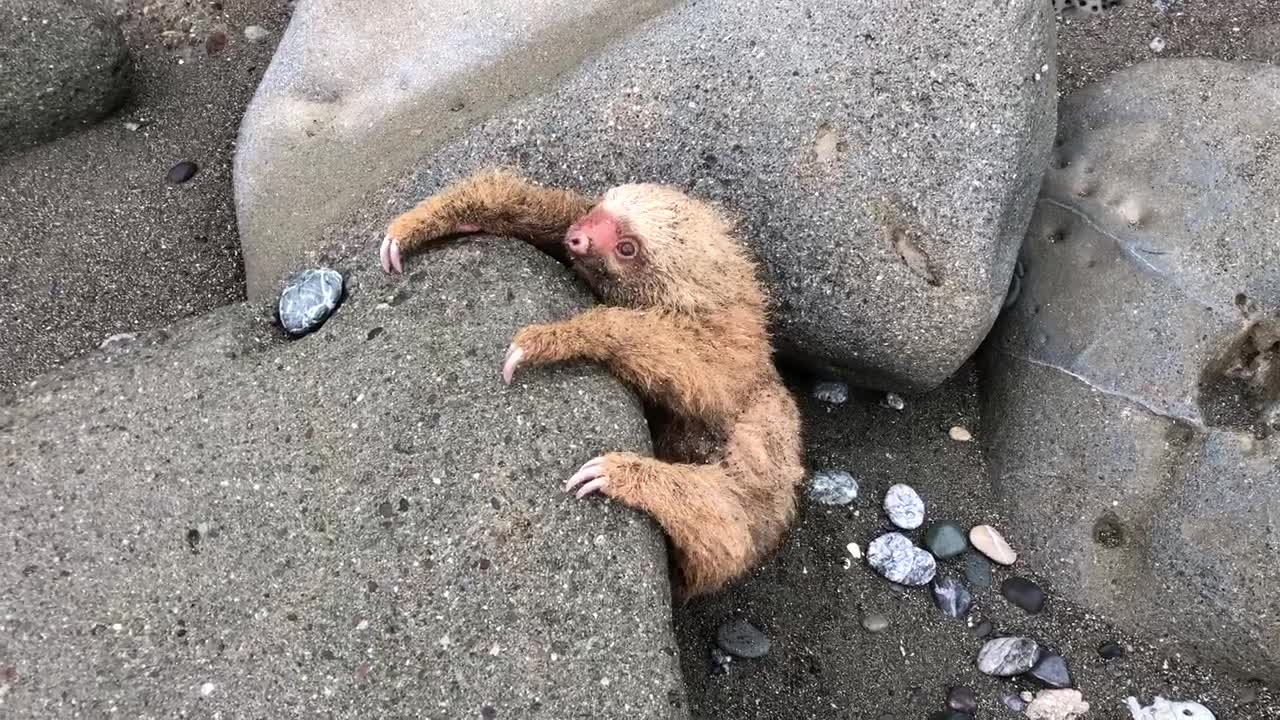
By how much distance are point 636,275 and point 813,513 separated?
1.31 metres

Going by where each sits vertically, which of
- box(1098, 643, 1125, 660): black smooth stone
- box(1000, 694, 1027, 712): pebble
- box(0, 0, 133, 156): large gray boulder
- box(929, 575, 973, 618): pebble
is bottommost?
box(1000, 694, 1027, 712): pebble

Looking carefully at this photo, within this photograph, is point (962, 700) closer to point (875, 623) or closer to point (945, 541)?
point (875, 623)

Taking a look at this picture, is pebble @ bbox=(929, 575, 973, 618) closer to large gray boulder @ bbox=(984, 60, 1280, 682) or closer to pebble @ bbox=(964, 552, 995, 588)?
pebble @ bbox=(964, 552, 995, 588)

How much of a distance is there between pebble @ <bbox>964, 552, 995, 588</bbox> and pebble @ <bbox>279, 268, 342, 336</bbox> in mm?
2683

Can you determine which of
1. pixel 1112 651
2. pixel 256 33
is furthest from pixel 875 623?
→ pixel 256 33

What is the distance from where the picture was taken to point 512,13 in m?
4.25

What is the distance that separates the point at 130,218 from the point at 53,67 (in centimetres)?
68

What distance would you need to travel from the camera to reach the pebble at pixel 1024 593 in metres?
3.77

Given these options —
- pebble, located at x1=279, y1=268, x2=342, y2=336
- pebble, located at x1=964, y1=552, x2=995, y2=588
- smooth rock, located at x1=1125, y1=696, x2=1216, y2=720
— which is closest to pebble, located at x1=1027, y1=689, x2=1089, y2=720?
smooth rock, located at x1=1125, y1=696, x2=1216, y2=720

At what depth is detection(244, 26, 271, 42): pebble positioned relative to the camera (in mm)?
4727

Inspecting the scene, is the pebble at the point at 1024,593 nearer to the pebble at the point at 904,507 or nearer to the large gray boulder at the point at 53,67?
the pebble at the point at 904,507

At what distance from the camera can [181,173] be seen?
167 inches

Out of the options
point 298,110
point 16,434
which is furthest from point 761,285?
point 16,434

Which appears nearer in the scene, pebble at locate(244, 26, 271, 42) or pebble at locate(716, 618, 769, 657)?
pebble at locate(716, 618, 769, 657)
